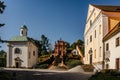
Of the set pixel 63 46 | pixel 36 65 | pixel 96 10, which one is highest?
pixel 96 10

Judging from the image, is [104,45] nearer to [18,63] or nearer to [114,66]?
[114,66]

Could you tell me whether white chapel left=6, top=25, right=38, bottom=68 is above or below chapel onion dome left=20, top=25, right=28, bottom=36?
below

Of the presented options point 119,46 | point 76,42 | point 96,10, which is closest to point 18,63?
point 96,10

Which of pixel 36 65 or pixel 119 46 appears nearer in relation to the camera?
pixel 119 46

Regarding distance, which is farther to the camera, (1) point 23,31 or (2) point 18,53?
(1) point 23,31

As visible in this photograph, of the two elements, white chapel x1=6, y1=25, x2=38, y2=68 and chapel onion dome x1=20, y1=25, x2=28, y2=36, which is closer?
white chapel x1=6, y1=25, x2=38, y2=68

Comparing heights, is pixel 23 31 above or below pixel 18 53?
above

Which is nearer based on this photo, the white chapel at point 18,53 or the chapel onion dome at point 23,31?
the white chapel at point 18,53

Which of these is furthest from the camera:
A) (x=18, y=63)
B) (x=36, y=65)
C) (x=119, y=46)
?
(x=36, y=65)

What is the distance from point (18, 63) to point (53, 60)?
32.8ft

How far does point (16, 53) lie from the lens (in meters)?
66.6

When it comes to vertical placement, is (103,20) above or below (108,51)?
above

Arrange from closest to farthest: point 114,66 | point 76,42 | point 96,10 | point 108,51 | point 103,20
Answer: point 114,66 → point 108,51 → point 103,20 → point 96,10 → point 76,42

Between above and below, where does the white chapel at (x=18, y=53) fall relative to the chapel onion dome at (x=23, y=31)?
below
